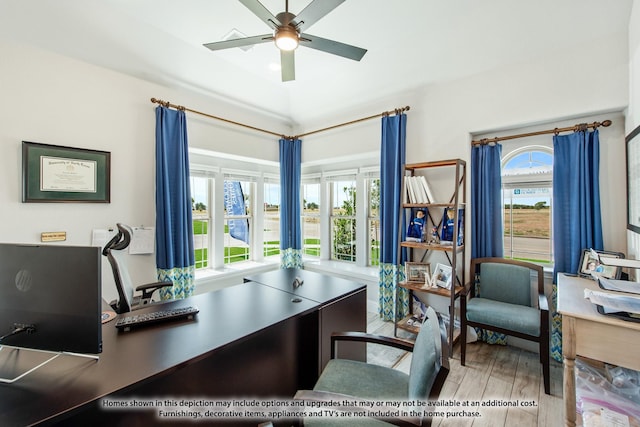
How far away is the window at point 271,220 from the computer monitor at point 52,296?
137 inches

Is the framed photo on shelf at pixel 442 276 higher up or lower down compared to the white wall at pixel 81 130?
lower down

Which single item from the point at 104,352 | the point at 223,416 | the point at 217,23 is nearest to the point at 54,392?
the point at 104,352

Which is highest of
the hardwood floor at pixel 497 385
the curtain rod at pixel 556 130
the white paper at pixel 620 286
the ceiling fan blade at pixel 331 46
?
the ceiling fan blade at pixel 331 46

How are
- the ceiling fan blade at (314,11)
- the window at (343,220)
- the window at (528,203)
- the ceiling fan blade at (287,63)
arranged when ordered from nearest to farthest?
1. the ceiling fan blade at (314,11)
2. the ceiling fan blade at (287,63)
3. the window at (528,203)
4. the window at (343,220)

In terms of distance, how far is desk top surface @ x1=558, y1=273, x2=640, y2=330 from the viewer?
4.44 feet

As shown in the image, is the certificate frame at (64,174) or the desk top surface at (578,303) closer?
the desk top surface at (578,303)

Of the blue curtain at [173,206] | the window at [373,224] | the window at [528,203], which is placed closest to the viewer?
the window at [528,203]

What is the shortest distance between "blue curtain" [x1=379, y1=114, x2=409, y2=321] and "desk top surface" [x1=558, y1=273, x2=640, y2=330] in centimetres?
139

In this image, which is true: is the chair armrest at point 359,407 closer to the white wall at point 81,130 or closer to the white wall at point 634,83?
the white wall at point 634,83

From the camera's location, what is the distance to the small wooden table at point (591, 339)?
1.32 metres

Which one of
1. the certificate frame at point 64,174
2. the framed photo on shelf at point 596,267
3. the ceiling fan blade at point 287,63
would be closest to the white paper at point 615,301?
the framed photo on shelf at point 596,267

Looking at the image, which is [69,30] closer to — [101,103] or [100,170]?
[101,103]

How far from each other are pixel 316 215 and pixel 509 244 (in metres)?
2.69

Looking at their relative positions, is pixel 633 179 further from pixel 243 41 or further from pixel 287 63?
pixel 243 41
